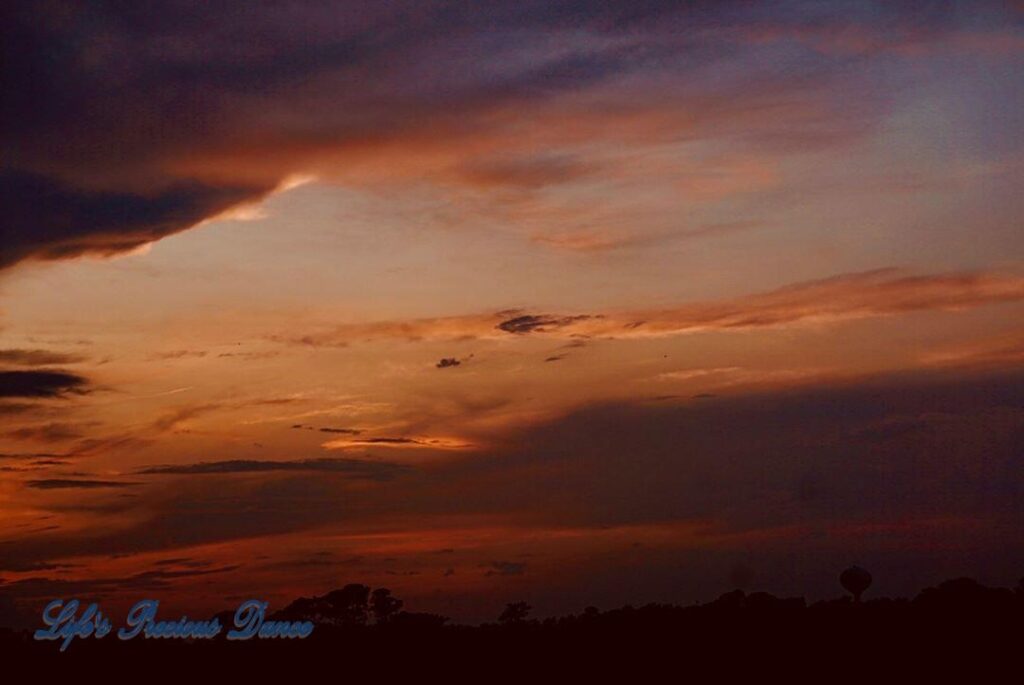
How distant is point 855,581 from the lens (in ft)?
323

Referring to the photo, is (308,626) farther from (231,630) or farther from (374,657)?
(374,657)

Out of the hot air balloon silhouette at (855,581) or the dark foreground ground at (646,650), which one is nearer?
the dark foreground ground at (646,650)

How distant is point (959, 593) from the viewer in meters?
106

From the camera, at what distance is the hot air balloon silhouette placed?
9781cm

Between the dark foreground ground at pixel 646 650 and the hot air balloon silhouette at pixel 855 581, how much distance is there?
2137mm

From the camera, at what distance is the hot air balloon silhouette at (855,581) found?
97.8 m

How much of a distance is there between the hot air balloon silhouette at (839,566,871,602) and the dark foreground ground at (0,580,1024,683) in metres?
2.14

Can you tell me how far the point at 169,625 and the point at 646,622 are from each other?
1712 inches

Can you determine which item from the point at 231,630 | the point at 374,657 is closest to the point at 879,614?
the point at 374,657

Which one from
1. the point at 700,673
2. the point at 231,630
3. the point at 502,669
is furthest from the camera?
the point at 502,669

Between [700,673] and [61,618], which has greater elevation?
[61,618]

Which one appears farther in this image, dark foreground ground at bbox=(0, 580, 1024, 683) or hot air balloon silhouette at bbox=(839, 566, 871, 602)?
hot air balloon silhouette at bbox=(839, 566, 871, 602)

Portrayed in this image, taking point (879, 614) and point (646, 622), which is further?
point (646, 622)

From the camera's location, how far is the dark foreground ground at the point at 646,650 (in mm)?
81562
